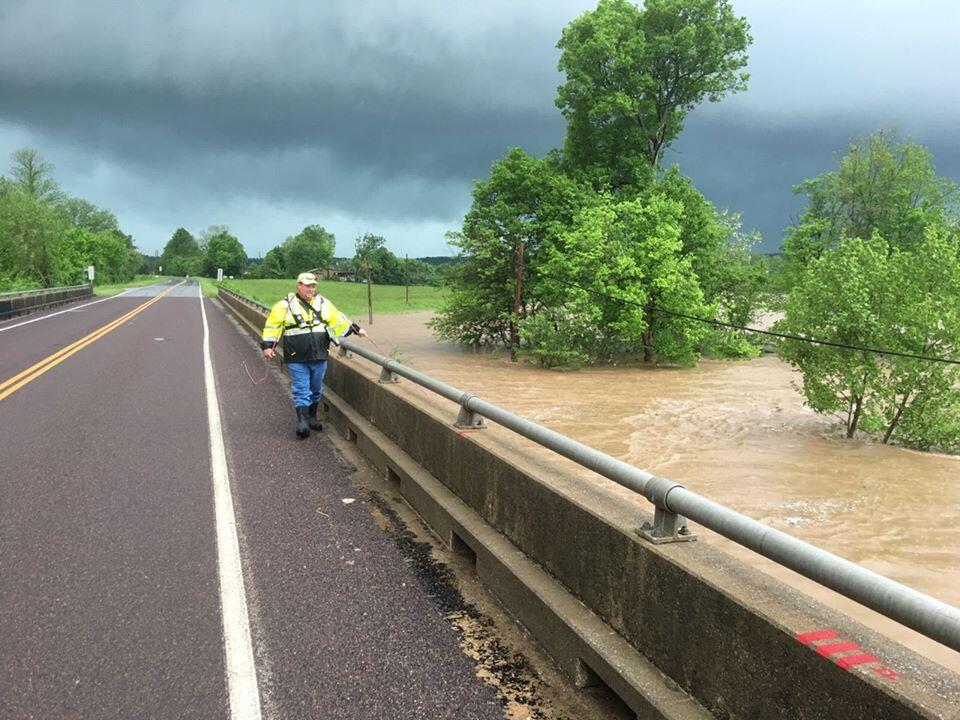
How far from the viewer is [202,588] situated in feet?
14.5

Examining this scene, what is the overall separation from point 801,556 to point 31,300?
39400 mm

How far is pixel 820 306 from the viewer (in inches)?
455

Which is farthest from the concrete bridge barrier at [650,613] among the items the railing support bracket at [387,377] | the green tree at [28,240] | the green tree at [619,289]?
the green tree at [28,240]

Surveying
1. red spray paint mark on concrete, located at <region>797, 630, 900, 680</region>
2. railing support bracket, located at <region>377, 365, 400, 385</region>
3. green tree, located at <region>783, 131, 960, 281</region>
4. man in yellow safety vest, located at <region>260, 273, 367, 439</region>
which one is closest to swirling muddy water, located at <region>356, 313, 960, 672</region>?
railing support bracket, located at <region>377, 365, 400, 385</region>

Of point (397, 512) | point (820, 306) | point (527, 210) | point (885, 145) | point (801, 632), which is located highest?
point (885, 145)

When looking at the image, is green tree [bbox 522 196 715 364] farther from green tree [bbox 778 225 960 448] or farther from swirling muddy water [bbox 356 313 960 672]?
green tree [bbox 778 225 960 448]

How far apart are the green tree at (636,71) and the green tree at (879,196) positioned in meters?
17.7

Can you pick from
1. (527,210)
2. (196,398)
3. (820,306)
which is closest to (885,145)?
(527,210)

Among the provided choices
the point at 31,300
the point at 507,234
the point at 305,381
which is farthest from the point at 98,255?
the point at 305,381

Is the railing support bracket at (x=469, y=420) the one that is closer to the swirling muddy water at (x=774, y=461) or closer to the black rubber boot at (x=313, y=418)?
the swirling muddy water at (x=774, y=461)

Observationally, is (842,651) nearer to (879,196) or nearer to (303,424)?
(303,424)

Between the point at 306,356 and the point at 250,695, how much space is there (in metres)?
5.66

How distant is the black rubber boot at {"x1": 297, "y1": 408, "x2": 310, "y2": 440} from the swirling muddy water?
1775 millimetres

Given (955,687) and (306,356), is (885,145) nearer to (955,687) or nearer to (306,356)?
(306,356)
